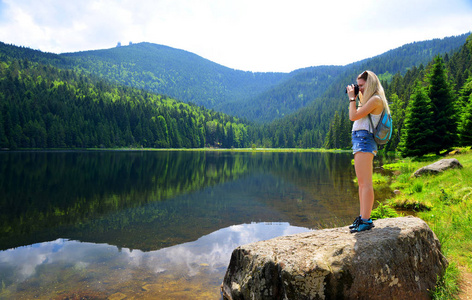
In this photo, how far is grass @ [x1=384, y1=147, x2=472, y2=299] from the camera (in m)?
4.73

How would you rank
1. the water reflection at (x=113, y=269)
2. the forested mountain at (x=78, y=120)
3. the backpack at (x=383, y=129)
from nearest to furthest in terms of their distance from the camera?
the backpack at (x=383, y=129), the water reflection at (x=113, y=269), the forested mountain at (x=78, y=120)

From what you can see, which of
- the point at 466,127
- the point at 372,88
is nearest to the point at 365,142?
the point at 372,88

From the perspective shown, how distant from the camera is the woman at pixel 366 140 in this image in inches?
185

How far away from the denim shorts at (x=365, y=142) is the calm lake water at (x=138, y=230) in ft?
14.5

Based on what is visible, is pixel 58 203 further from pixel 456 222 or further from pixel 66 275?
pixel 456 222

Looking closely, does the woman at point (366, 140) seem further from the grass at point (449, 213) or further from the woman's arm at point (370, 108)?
the grass at point (449, 213)

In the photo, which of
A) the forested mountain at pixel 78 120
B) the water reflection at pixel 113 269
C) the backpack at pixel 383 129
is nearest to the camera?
the backpack at pixel 383 129

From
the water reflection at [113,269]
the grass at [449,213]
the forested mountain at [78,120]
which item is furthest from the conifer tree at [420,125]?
the forested mountain at [78,120]

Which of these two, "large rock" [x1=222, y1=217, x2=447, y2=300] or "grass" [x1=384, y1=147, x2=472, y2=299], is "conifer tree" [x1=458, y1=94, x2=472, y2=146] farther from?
"large rock" [x1=222, y1=217, x2=447, y2=300]

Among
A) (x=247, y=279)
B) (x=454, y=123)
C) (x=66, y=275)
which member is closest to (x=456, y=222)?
(x=247, y=279)

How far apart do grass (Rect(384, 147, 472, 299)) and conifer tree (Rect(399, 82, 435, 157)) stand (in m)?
14.3

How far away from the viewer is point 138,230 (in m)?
10.9

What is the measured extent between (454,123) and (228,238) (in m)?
29.5

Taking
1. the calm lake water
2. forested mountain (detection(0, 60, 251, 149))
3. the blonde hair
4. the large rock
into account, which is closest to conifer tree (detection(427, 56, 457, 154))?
the calm lake water
